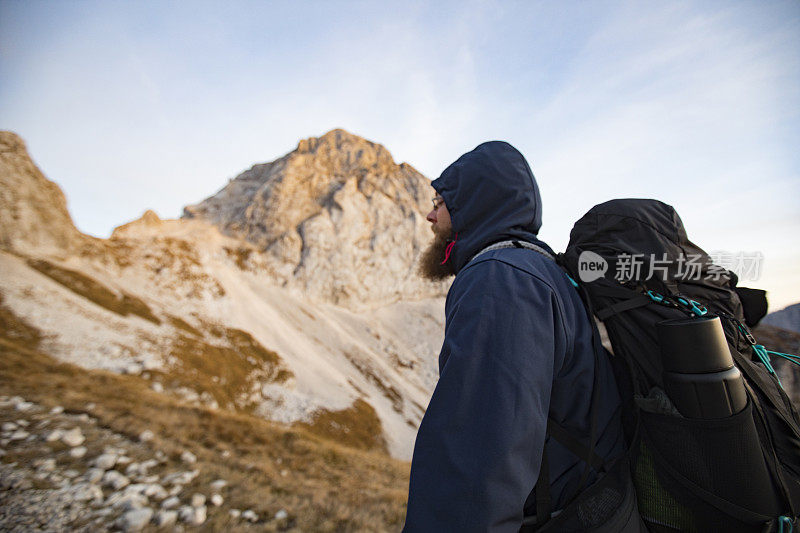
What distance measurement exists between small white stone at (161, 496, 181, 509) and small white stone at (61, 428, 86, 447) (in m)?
3.02

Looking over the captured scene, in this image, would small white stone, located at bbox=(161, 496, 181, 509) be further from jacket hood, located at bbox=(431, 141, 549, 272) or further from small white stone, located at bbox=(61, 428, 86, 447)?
jacket hood, located at bbox=(431, 141, 549, 272)

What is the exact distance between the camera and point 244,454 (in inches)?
432

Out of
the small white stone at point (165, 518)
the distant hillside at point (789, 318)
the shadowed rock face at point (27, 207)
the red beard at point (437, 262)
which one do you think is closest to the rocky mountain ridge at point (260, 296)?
the shadowed rock face at point (27, 207)

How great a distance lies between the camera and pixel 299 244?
2739 inches

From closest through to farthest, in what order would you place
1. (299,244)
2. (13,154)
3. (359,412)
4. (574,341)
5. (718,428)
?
(718,428), (574,341), (359,412), (13,154), (299,244)

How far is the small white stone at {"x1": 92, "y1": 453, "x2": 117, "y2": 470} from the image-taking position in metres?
7.45

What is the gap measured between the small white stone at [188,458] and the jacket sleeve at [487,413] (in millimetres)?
10016

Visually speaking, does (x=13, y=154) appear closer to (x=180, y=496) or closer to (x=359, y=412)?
(x=359, y=412)

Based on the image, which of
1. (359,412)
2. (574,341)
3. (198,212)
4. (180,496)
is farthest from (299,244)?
(574,341)

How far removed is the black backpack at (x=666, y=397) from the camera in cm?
186

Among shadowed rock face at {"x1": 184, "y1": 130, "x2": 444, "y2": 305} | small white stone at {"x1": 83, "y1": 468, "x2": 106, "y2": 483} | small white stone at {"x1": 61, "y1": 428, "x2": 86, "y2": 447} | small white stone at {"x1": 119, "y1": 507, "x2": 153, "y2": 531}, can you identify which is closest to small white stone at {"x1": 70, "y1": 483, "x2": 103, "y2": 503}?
small white stone at {"x1": 83, "y1": 468, "x2": 106, "y2": 483}

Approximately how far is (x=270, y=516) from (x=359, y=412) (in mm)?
26409

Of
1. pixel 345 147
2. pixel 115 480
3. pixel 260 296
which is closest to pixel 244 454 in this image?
pixel 115 480

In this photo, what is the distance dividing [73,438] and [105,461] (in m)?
1.29
